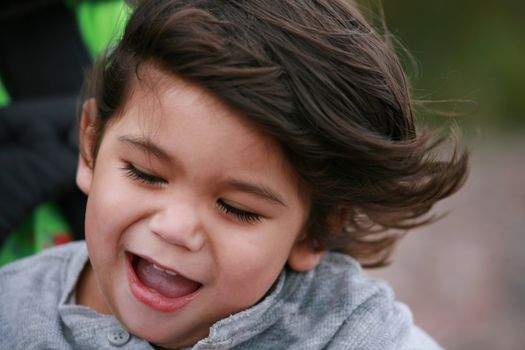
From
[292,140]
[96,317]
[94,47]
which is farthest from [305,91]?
[94,47]

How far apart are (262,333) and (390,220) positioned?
462mm

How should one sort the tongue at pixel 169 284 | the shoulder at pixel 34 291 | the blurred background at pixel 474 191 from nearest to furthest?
the tongue at pixel 169 284 → the shoulder at pixel 34 291 → the blurred background at pixel 474 191

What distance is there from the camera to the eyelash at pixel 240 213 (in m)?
1.39

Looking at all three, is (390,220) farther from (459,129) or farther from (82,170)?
(82,170)

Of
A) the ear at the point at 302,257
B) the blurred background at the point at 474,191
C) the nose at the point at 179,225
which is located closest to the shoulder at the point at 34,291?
the nose at the point at 179,225

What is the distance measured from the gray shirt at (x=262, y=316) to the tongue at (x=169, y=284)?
0.28ft

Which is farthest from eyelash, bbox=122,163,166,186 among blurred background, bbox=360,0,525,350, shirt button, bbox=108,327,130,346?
blurred background, bbox=360,0,525,350

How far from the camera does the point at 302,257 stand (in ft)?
5.41

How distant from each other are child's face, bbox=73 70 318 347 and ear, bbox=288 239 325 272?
0.42 feet

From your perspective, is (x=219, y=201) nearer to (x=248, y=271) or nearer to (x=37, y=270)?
(x=248, y=271)

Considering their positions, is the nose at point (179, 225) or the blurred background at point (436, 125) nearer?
the nose at point (179, 225)

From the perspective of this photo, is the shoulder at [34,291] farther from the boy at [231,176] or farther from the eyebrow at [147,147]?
the eyebrow at [147,147]

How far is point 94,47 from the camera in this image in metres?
2.15

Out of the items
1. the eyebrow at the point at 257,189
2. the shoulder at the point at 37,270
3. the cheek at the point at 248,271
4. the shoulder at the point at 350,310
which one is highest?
the eyebrow at the point at 257,189
